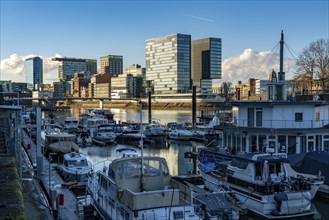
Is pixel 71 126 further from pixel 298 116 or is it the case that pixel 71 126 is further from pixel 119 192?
pixel 119 192

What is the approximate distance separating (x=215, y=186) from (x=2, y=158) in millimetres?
12102

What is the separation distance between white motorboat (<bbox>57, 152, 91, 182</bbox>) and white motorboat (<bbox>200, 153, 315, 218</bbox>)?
1198 centimetres

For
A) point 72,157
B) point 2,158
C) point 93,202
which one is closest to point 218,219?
point 93,202

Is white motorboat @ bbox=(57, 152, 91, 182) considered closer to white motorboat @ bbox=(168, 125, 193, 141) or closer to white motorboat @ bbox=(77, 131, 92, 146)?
white motorboat @ bbox=(77, 131, 92, 146)

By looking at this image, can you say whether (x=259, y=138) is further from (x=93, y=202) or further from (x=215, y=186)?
(x=93, y=202)

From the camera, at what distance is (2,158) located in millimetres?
18766

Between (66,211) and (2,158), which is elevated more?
(2,158)

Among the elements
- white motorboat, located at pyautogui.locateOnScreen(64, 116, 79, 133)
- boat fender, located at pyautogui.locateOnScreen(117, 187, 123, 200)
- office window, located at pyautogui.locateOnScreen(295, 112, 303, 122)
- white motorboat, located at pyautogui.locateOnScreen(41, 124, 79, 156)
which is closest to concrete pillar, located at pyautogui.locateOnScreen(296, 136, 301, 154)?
office window, located at pyautogui.locateOnScreen(295, 112, 303, 122)

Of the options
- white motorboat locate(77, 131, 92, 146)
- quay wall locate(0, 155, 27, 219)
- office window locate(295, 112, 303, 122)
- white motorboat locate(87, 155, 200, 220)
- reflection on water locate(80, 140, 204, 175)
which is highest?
office window locate(295, 112, 303, 122)

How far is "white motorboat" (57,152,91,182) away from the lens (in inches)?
1136

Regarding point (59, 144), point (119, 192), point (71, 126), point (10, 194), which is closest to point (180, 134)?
point (59, 144)

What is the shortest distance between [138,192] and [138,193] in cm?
190

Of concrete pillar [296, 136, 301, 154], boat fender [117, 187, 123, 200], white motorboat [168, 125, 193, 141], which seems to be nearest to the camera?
boat fender [117, 187, 123, 200]

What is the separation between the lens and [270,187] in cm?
1973
